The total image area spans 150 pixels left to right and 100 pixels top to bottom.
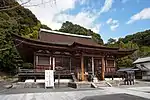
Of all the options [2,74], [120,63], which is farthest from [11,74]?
[120,63]

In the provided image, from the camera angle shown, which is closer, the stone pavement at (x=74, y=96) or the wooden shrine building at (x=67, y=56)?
the stone pavement at (x=74, y=96)

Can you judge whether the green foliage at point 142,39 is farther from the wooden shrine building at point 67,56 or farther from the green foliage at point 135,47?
the wooden shrine building at point 67,56

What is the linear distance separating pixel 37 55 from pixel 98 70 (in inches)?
298

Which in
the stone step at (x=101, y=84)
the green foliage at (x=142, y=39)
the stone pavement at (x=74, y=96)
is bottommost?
the stone step at (x=101, y=84)

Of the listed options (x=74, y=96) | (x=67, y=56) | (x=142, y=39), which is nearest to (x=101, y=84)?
(x=67, y=56)

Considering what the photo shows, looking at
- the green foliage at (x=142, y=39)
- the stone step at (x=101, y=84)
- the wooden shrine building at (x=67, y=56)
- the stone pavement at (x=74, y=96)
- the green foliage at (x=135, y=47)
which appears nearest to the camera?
the stone pavement at (x=74, y=96)

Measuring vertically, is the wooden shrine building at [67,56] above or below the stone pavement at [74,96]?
above

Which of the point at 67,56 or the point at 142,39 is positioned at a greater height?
the point at 142,39

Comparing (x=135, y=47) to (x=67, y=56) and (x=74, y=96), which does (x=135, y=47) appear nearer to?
(x=67, y=56)

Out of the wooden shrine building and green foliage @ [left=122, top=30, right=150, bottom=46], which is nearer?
the wooden shrine building

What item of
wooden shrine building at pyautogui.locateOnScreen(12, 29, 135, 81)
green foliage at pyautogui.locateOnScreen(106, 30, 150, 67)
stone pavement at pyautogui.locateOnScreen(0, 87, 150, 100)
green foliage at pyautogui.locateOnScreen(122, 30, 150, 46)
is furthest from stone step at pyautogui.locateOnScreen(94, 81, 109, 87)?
green foliage at pyautogui.locateOnScreen(122, 30, 150, 46)

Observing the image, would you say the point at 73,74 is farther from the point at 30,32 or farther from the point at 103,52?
the point at 30,32

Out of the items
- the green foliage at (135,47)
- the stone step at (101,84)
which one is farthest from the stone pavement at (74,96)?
the green foliage at (135,47)

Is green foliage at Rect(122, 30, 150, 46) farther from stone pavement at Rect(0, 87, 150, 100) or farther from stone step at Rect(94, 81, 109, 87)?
stone pavement at Rect(0, 87, 150, 100)
